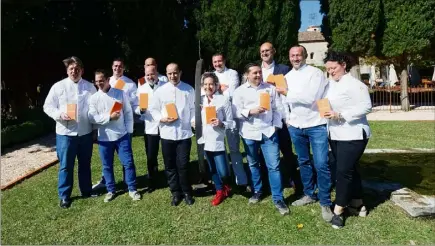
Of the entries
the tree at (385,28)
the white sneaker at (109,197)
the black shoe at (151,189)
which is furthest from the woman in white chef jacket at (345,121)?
the tree at (385,28)

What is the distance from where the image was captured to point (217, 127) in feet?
16.0

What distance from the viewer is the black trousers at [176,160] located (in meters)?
5.02

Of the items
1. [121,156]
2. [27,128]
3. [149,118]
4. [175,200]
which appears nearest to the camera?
[175,200]

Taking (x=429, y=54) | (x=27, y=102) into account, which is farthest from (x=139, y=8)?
(x=429, y=54)

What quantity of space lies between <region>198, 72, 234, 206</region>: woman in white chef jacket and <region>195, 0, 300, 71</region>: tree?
1042cm

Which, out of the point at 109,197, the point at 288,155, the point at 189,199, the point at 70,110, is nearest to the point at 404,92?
the point at 288,155

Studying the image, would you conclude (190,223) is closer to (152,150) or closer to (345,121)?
(152,150)

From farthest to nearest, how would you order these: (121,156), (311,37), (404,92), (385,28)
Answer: (311,37) → (404,92) → (385,28) → (121,156)

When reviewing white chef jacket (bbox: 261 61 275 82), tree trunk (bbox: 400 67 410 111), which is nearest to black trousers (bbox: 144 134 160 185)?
white chef jacket (bbox: 261 61 275 82)

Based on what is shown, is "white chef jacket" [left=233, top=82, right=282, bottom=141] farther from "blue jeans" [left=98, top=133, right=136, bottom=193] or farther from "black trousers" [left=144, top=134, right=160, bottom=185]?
→ "blue jeans" [left=98, top=133, right=136, bottom=193]

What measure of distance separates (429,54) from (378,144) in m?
11.7

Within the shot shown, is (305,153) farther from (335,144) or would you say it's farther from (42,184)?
(42,184)

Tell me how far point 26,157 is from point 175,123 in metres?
5.68

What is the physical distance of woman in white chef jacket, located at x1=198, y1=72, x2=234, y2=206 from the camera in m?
4.79
